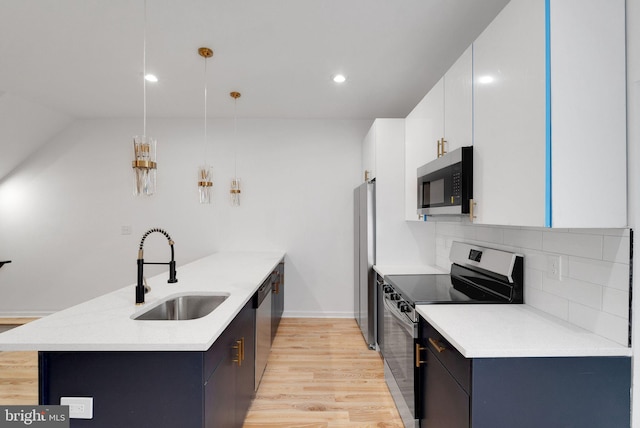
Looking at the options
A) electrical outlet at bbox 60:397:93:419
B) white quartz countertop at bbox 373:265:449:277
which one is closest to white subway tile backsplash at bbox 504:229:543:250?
white quartz countertop at bbox 373:265:449:277

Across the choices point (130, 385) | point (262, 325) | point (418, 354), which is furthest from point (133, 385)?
point (418, 354)

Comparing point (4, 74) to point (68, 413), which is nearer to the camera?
point (68, 413)

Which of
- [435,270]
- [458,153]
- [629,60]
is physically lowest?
[435,270]

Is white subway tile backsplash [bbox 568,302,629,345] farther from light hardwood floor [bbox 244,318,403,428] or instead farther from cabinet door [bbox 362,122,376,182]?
cabinet door [bbox 362,122,376,182]

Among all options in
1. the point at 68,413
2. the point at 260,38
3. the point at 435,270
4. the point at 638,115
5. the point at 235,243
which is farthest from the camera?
the point at 235,243

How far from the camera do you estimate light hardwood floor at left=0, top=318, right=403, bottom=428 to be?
2.09 metres

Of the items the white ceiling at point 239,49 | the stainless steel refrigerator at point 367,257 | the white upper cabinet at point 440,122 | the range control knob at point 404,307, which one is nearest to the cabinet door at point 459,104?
the white upper cabinet at point 440,122

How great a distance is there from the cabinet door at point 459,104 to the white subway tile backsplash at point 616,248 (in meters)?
0.73

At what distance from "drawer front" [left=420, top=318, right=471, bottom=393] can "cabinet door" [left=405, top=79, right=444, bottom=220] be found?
114cm

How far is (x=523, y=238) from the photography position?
1.82 m

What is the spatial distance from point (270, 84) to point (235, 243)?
2.04 m

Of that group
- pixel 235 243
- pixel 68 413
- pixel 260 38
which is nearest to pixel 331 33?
pixel 260 38

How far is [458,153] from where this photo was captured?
1.73 m

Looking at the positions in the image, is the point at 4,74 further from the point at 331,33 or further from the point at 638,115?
the point at 638,115
